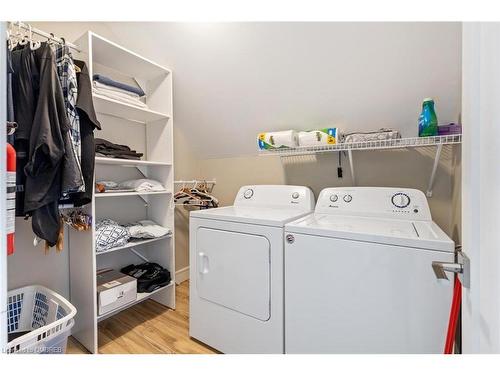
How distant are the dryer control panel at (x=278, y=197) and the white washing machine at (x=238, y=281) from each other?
148mm

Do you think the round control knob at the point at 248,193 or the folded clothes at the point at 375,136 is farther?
the round control knob at the point at 248,193

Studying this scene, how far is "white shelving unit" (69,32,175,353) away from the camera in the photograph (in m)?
1.70

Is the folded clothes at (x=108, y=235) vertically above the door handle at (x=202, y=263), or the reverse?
the folded clothes at (x=108, y=235)

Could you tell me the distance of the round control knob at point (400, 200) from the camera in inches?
57.2

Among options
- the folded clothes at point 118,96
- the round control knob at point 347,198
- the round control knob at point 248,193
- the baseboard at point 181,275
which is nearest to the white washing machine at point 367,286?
the round control knob at point 347,198

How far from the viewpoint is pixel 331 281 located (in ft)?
3.76

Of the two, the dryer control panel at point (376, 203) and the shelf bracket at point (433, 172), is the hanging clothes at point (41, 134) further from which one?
the shelf bracket at point (433, 172)

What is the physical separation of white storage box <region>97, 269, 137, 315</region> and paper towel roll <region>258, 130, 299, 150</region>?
150cm

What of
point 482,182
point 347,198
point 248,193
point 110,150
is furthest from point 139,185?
point 482,182

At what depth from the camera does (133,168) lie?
2197mm

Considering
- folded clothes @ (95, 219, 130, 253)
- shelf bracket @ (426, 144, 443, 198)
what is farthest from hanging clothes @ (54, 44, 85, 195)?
shelf bracket @ (426, 144, 443, 198)

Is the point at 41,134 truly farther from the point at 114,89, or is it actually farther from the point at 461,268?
the point at 461,268

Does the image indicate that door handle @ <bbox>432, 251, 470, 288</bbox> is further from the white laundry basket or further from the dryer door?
the white laundry basket
